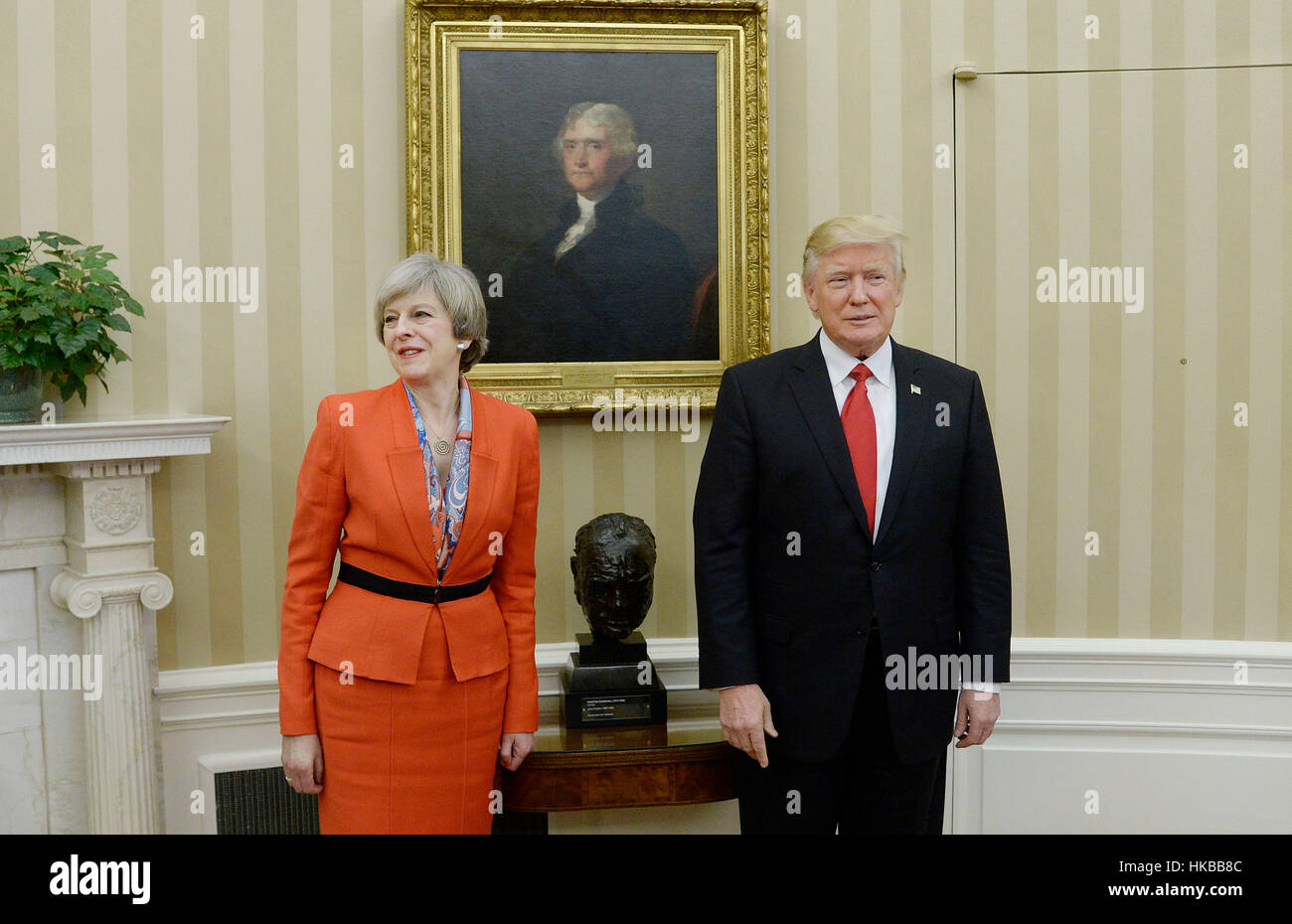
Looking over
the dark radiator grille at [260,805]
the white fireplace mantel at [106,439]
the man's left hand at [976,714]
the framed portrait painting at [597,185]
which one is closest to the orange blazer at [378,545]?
the white fireplace mantel at [106,439]

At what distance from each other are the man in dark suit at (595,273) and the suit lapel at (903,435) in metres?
0.89

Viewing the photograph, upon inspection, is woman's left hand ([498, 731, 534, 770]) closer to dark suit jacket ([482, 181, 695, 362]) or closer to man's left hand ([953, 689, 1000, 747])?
man's left hand ([953, 689, 1000, 747])

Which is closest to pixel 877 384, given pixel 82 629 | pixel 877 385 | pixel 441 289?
pixel 877 385

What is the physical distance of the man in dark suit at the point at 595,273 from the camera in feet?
9.82

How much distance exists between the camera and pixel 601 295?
3.03 m

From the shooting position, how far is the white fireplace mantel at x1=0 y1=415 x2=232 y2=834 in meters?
2.70

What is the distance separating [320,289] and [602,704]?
4.59ft

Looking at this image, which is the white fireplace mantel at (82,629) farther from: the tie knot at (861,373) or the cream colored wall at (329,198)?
the tie knot at (861,373)

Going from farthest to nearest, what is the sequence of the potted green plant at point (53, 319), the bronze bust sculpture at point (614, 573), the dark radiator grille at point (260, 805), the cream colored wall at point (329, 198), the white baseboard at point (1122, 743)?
the white baseboard at point (1122, 743)
the dark radiator grille at point (260, 805)
the cream colored wall at point (329, 198)
the bronze bust sculpture at point (614, 573)
the potted green plant at point (53, 319)

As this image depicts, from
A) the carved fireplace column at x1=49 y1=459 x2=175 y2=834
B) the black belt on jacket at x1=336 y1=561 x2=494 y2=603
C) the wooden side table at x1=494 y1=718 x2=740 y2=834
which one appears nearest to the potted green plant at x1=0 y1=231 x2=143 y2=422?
the carved fireplace column at x1=49 y1=459 x2=175 y2=834

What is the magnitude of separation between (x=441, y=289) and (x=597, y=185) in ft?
3.08

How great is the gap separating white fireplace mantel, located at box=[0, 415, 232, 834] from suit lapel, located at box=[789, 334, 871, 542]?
152cm

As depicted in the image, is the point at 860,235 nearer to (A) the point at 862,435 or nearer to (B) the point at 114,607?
(A) the point at 862,435
